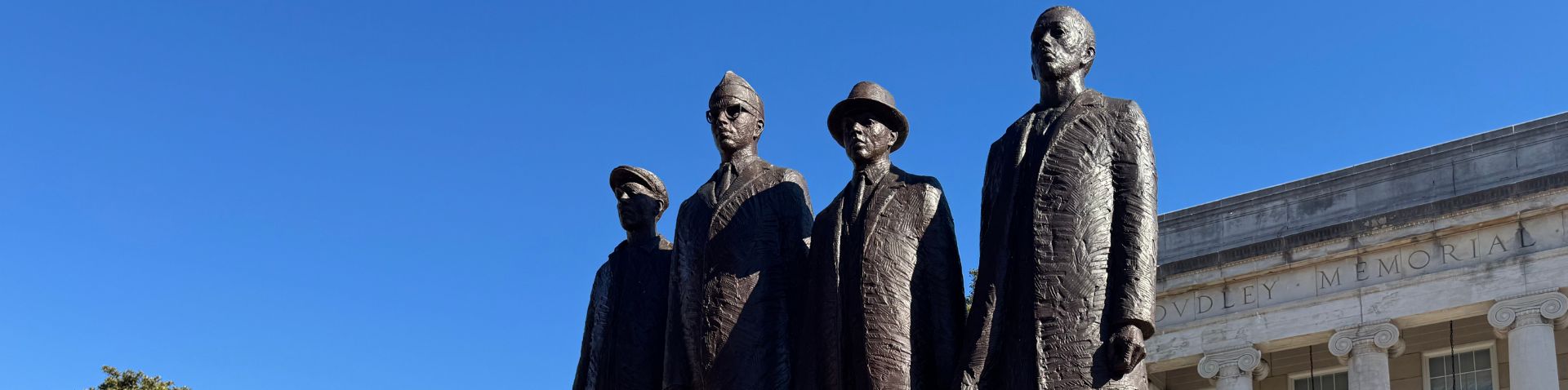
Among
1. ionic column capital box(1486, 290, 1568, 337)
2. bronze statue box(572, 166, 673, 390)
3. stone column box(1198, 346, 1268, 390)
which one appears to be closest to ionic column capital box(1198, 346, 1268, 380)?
stone column box(1198, 346, 1268, 390)

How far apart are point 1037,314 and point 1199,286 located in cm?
2169

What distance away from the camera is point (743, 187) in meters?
10.2

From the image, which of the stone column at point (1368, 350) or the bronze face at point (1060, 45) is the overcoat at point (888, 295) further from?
the stone column at point (1368, 350)

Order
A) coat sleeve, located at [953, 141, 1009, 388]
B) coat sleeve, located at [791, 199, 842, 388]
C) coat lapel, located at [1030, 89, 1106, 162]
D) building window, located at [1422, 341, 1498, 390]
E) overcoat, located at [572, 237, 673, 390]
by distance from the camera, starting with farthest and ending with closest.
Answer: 1. building window, located at [1422, 341, 1498, 390]
2. overcoat, located at [572, 237, 673, 390]
3. coat sleeve, located at [791, 199, 842, 388]
4. coat lapel, located at [1030, 89, 1106, 162]
5. coat sleeve, located at [953, 141, 1009, 388]

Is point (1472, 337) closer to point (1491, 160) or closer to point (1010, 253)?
point (1491, 160)

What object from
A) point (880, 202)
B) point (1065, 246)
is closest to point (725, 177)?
point (880, 202)

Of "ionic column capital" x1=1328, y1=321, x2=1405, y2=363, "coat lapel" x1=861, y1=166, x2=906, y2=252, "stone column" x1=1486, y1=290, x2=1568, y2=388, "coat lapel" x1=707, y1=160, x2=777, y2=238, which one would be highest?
"ionic column capital" x1=1328, y1=321, x2=1405, y2=363

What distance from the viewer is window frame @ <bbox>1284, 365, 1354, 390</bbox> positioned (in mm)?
28312

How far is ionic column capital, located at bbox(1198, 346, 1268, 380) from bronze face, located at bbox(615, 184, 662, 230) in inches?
729

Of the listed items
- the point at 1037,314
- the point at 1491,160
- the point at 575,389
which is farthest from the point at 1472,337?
the point at 1037,314

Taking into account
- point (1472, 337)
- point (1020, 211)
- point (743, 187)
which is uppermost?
point (1472, 337)

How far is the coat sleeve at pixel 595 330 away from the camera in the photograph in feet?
36.5

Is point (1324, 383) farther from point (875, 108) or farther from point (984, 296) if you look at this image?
point (984, 296)

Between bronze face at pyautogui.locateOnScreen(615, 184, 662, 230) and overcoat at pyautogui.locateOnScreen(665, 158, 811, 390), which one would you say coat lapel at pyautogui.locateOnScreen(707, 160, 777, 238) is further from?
bronze face at pyautogui.locateOnScreen(615, 184, 662, 230)
